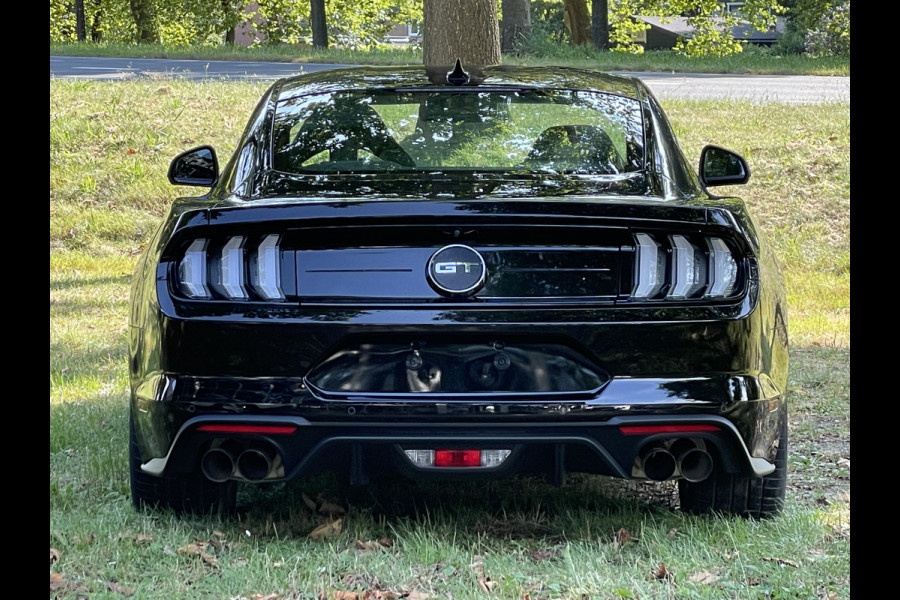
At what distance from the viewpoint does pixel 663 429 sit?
354 cm

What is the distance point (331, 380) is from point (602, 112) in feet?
5.46

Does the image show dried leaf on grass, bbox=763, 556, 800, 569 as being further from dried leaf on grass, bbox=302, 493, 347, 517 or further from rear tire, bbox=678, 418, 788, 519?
dried leaf on grass, bbox=302, 493, 347, 517

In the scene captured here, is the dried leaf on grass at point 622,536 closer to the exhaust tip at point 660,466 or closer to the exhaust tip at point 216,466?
the exhaust tip at point 660,466

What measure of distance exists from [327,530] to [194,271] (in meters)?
1.02

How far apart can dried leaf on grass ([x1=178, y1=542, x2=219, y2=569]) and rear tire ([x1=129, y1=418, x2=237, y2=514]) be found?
208 mm

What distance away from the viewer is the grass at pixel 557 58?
22828 millimetres

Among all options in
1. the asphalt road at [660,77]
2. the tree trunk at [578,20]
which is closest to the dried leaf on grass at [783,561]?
the asphalt road at [660,77]

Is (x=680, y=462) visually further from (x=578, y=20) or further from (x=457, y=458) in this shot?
(x=578, y=20)

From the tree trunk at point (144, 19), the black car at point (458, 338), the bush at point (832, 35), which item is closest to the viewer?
the black car at point (458, 338)

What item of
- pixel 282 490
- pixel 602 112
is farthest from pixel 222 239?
pixel 602 112

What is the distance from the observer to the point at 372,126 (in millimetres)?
4457

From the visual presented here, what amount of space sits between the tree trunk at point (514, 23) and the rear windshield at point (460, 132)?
2463 cm

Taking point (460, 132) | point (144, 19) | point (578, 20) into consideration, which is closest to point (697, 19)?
point (578, 20)
